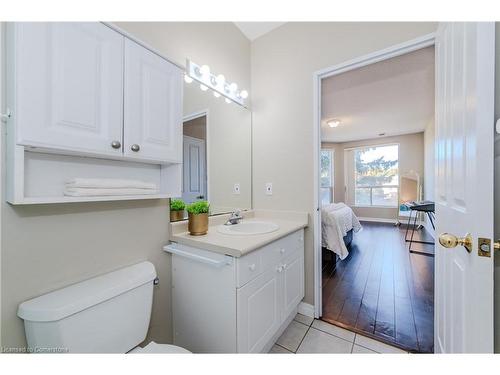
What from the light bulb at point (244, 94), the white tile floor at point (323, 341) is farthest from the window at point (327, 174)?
the white tile floor at point (323, 341)

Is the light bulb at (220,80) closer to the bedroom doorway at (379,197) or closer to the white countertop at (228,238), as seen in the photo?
the bedroom doorway at (379,197)

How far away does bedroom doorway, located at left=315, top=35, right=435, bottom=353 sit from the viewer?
5.45ft

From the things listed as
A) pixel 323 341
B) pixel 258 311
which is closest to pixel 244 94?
pixel 258 311

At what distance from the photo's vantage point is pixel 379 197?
5.70 metres

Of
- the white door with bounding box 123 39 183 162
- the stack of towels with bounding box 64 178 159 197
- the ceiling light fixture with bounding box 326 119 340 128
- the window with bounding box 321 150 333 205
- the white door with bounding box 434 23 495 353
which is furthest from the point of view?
the window with bounding box 321 150 333 205

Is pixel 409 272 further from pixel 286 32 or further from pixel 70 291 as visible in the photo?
pixel 70 291

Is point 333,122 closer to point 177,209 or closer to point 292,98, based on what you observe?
point 292,98

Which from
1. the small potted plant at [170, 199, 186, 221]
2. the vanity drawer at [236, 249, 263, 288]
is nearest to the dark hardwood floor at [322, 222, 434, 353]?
the vanity drawer at [236, 249, 263, 288]

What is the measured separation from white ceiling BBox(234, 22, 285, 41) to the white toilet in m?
2.11

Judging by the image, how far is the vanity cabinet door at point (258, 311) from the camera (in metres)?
1.06

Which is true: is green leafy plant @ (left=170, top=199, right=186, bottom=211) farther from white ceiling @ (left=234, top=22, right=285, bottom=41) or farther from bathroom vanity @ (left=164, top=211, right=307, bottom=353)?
white ceiling @ (left=234, top=22, right=285, bottom=41)

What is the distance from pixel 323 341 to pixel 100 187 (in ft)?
5.51

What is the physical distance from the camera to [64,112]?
788 mm

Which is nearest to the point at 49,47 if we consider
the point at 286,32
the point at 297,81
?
the point at 297,81
